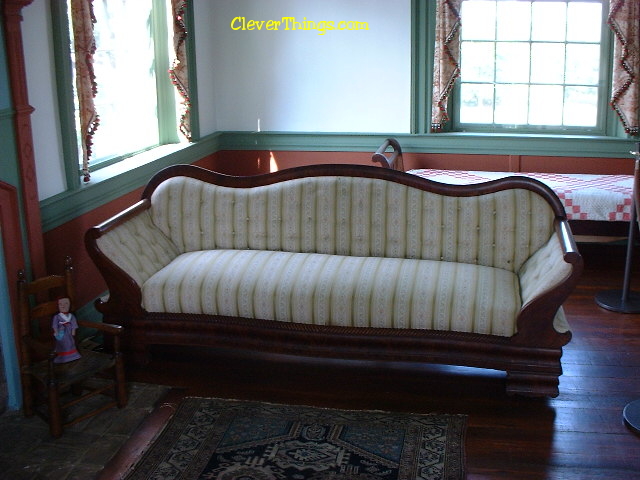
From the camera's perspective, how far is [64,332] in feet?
11.6

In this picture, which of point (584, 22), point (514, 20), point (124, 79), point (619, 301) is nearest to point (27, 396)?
point (124, 79)

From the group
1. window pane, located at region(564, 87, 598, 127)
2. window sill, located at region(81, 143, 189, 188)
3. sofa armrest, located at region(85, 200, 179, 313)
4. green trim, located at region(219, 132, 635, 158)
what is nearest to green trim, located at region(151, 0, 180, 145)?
window sill, located at region(81, 143, 189, 188)

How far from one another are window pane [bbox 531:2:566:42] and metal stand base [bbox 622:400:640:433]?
364cm

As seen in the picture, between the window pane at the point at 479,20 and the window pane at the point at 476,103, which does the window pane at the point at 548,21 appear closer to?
the window pane at the point at 479,20

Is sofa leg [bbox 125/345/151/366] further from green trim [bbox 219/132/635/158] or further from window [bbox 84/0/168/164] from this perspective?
green trim [bbox 219/132/635/158]

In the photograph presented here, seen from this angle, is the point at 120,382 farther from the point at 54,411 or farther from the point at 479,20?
the point at 479,20

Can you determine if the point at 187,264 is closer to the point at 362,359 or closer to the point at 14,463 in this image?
the point at 362,359

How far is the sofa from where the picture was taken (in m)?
3.78

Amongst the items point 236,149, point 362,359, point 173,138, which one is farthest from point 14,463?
point 236,149

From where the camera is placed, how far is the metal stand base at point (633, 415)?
3.47 metres

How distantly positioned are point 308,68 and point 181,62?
1243 millimetres

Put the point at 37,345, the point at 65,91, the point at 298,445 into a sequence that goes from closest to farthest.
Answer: the point at 298,445, the point at 37,345, the point at 65,91

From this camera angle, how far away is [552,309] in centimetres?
364

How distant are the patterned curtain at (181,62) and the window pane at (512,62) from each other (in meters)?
2.52
